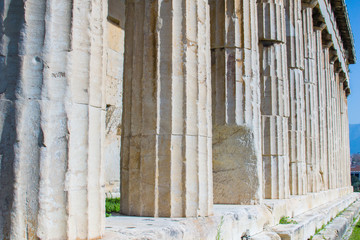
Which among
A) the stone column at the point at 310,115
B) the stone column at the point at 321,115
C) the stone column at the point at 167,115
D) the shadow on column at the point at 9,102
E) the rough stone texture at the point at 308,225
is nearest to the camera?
the shadow on column at the point at 9,102

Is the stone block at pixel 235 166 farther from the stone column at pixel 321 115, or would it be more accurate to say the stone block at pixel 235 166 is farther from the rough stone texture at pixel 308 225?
the stone column at pixel 321 115

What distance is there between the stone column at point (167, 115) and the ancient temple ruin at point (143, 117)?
14 mm

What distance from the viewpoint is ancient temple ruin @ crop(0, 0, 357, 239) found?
395 centimetres

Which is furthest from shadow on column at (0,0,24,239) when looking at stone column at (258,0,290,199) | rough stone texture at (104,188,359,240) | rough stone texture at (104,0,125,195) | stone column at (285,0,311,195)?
stone column at (285,0,311,195)

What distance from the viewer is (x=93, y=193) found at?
4.36m

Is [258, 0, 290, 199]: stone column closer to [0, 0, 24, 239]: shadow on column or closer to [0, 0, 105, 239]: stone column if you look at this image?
[0, 0, 105, 239]: stone column

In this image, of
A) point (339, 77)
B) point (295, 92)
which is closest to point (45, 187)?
point (295, 92)

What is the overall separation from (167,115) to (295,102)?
28.6 feet

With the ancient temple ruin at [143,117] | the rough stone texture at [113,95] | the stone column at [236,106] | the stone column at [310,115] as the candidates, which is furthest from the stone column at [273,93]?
the stone column at [310,115]

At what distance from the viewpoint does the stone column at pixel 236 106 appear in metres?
8.79

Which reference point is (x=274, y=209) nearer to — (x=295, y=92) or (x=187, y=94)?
(x=187, y=94)

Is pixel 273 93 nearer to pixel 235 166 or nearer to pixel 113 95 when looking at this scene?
pixel 235 166

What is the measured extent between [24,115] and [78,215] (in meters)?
0.94

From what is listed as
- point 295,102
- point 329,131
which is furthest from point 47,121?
point 329,131
